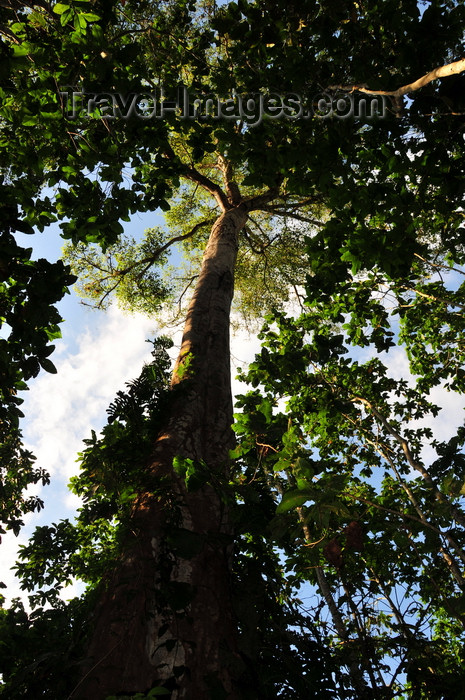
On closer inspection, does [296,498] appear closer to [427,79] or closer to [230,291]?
[427,79]

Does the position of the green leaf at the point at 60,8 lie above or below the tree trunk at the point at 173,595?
above

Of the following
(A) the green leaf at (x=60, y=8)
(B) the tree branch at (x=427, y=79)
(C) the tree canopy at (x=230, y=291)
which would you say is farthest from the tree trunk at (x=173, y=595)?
(A) the green leaf at (x=60, y=8)

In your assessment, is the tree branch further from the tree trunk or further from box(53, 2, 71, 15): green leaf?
the tree trunk

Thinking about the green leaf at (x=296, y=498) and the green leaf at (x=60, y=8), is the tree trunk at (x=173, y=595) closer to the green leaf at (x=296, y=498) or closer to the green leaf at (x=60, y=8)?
the green leaf at (x=296, y=498)

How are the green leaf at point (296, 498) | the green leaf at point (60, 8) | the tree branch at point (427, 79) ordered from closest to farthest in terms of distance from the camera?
the green leaf at point (296, 498) → the tree branch at point (427, 79) → the green leaf at point (60, 8)

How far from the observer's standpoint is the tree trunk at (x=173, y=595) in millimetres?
1621

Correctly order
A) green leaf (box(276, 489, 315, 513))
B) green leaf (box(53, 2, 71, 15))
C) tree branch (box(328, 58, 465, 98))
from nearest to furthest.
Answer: green leaf (box(276, 489, 315, 513)), tree branch (box(328, 58, 465, 98)), green leaf (box(53, 2, 71, 15))

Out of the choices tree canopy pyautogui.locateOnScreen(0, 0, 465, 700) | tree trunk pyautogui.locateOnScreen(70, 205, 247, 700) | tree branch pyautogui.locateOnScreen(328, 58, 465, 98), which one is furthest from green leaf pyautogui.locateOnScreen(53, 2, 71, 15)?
tree trunk pyautogui.locateOnScreen(70, 205, 247, 700)

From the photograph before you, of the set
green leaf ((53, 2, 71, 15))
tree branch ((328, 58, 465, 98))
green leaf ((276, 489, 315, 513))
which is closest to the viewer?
green leaf ((276, 489, 315, 513))

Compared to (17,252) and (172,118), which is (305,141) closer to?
(172,118)

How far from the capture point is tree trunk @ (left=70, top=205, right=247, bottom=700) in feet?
5.32

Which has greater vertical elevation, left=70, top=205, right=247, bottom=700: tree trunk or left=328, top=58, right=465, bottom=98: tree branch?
left=328, top=58, right=465, bottom=98: tree branch

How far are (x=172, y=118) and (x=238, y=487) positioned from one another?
2994 mm

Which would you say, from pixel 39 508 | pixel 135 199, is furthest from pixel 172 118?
pixel 39 508
